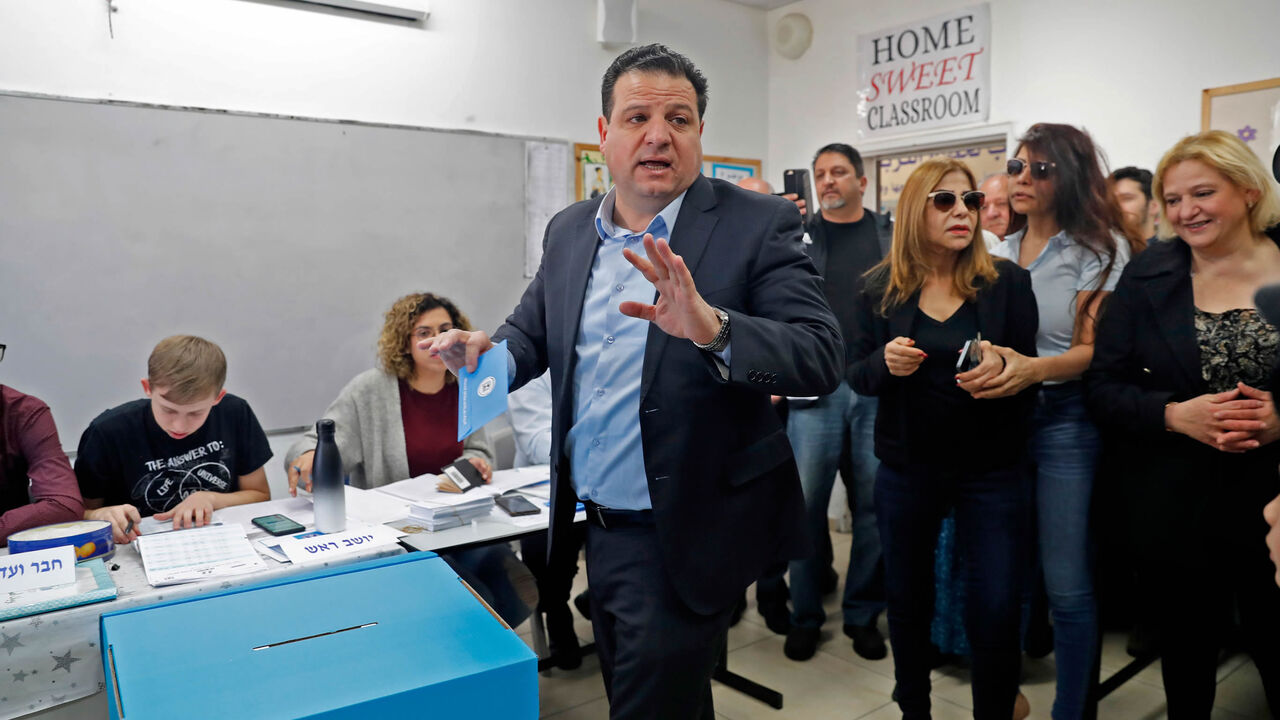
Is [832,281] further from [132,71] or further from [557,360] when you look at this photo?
[132,71]

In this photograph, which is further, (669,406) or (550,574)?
(550,574)

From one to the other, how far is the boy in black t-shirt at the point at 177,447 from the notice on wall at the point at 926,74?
3903 millimetres

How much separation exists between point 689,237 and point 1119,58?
11.9 feet

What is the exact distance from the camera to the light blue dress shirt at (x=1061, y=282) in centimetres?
244

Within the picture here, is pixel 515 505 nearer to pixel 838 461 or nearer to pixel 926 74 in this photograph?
pixel 838 461

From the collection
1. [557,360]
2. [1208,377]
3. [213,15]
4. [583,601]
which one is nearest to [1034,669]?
[1208,377]

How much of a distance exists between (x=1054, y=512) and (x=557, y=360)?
151cm

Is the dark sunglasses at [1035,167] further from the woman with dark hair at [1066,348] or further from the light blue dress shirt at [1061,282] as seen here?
the light blue dress shirt at [1061,282]

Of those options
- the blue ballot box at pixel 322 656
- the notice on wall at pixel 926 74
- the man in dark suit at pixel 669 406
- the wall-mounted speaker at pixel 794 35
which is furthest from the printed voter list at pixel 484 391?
the wall-mounted speaker at pixel 794 35

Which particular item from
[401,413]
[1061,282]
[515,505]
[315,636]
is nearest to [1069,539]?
[1061,282]

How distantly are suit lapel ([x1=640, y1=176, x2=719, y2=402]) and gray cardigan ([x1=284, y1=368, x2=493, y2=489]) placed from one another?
1.59m

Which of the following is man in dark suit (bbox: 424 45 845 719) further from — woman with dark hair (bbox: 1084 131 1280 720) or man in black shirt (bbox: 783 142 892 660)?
man in black shirt (bbox: 783 142 892 660)

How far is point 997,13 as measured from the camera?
15.1 feet

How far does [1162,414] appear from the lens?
2.07m
